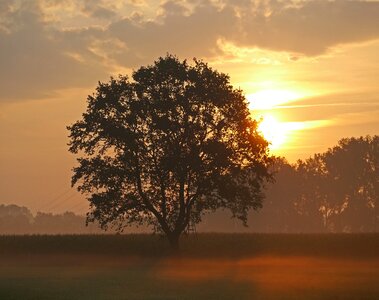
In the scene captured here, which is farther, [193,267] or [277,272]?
[193,267]

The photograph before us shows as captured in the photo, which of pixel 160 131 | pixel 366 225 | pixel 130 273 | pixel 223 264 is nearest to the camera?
pixel 130 273

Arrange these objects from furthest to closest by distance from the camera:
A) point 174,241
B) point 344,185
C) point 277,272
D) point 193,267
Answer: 1. point 344,185
2. point 174,241
3. point 193,267
4. point 277,272

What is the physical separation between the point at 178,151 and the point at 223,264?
1162 centimetres

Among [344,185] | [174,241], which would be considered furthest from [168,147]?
[344,185]

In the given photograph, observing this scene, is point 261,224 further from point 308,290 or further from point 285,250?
point 308,290

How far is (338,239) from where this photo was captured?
73.8 meters

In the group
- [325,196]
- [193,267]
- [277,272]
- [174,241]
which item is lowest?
[277,272]

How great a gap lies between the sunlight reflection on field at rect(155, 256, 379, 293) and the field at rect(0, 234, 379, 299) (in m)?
0.06

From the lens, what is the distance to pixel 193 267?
53.7 m

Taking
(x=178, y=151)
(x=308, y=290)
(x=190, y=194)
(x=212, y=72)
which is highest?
(x=212, y=72)

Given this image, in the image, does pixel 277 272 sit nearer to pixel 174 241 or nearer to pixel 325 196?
pixel 174 241

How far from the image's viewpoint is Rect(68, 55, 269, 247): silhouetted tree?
62281 millimetres

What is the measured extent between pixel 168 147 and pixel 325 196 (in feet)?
353

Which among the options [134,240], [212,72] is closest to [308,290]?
[212,72]
